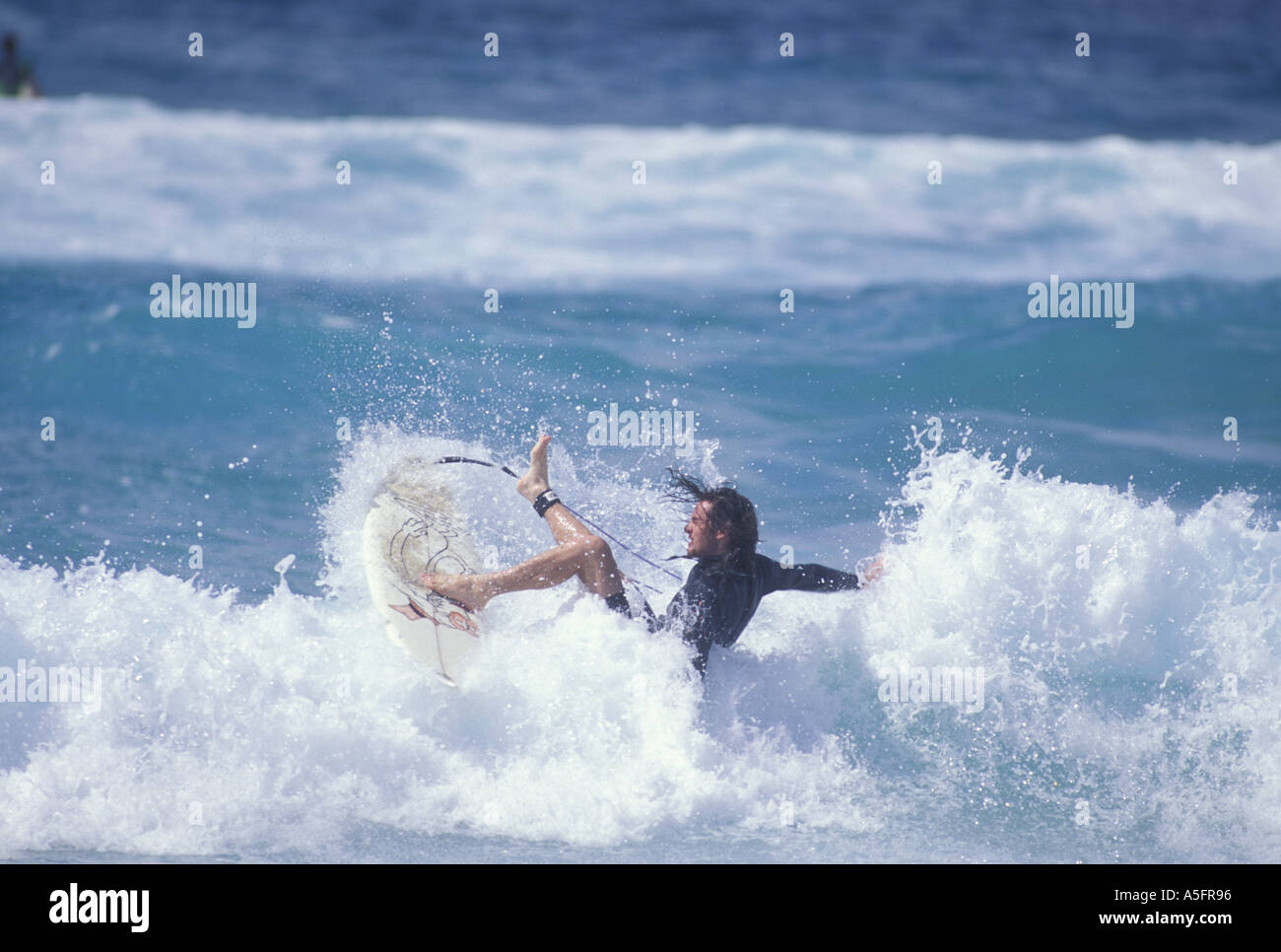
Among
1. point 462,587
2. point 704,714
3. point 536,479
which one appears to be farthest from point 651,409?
point 704,714

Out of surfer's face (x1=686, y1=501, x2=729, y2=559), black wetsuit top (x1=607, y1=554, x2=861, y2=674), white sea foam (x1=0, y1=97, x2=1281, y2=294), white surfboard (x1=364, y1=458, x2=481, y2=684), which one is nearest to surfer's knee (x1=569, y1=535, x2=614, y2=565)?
black wetsuit top (x1=607, y1=554, x2=861, y2=674)

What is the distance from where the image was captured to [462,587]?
4.74 m

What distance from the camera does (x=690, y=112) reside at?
1320 centimetres

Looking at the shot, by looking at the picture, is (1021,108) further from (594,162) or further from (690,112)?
(594,162)

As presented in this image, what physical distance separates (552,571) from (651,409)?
10.5ft

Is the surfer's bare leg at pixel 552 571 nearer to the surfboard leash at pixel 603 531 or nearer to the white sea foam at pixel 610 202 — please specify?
the surfboard leash at pixel 603 531

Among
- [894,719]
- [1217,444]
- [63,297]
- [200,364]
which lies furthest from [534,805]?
[63,297]

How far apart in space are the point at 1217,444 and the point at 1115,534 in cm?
281

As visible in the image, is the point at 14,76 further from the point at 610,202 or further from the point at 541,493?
the point at 541,493

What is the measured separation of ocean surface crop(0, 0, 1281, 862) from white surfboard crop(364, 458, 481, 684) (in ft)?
0.32

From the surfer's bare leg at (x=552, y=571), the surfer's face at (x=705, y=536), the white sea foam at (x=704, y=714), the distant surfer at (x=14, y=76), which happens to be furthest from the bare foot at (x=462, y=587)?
the distant surfer at (x=14, y=76)

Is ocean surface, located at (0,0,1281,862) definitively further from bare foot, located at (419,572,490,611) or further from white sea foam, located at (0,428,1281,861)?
bare foot, located at (419,572,490,611)

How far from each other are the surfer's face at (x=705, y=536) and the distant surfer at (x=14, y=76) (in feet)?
34.4

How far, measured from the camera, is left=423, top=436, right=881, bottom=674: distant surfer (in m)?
4.53
